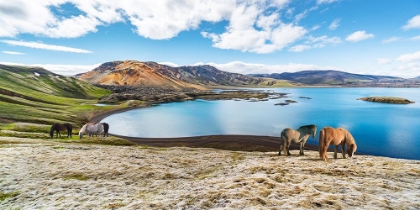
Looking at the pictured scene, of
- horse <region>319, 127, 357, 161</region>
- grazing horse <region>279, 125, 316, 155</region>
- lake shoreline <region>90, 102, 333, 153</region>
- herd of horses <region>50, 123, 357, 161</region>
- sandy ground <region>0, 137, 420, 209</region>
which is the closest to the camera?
sandy ground <region>0, 137, 420, 209</region>

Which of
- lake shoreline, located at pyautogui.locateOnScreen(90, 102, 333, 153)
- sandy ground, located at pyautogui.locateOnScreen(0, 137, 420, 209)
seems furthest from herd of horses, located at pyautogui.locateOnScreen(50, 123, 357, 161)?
lake shoreline, located at pyautogui.locateOnScreen(90, 102, 333, 153)

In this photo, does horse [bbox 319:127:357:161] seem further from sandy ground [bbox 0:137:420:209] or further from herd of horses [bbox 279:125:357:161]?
sandy ground [bbox 0:137:420:209]

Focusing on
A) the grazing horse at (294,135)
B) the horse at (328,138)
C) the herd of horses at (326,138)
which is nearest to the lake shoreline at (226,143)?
the grazing horse at (294,135)

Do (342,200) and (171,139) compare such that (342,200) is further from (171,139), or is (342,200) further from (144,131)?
(144,131)

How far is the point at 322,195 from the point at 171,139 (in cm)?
5404

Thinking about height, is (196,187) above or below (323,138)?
below

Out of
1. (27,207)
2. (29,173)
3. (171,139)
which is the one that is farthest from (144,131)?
(27,207)

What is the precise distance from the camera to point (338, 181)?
11.9 metres

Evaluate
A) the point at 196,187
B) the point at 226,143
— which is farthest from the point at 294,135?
the point at 226,143

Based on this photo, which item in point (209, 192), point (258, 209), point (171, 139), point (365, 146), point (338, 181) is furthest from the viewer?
point (171, 139)

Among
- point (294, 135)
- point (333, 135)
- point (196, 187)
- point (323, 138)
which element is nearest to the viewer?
point (196, 187)

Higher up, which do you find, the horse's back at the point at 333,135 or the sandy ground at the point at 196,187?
the horse's back at the point at 333,135

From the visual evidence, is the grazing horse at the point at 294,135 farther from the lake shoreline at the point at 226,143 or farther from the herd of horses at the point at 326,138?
the lake shoreline at the point at 226,143

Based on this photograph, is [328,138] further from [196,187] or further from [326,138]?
[196,187]
